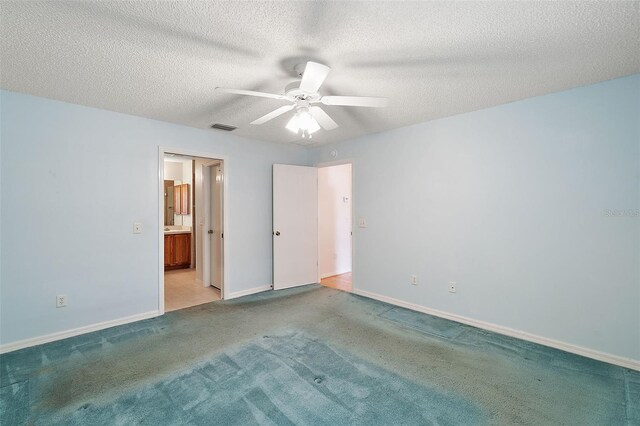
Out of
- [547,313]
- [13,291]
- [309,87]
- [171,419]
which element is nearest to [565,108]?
[547,313]


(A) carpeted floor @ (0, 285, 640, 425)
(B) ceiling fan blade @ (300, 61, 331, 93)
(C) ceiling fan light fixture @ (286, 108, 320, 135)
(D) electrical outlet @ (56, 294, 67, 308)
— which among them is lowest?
(A) carpeted floor @ (0, 285, 640, 425)

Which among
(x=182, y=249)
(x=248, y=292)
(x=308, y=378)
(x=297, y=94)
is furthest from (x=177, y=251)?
(x=297, y=94)

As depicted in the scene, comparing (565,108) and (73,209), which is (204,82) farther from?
(565,108)

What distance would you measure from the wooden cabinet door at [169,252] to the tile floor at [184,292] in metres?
0.36

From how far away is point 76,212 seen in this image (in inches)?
121

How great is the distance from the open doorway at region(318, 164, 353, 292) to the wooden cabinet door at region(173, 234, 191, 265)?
3.02 meters

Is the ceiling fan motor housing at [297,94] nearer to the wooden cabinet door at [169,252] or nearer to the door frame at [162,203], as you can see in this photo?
the door frame at [162,203]

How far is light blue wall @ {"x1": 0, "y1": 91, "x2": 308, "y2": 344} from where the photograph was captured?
275 cm

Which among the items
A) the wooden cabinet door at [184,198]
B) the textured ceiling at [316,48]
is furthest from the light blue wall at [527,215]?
the wooden cabinet door at [184,198]

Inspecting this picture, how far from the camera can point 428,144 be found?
144 inches

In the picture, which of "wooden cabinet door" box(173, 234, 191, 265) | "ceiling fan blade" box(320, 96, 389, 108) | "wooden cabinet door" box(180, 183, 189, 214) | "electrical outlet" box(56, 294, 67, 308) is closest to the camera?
"ceiling fan blade" box(320, 96, 389, 108)

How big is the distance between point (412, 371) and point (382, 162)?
2666mm

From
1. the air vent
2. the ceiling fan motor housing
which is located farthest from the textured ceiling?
the air vent

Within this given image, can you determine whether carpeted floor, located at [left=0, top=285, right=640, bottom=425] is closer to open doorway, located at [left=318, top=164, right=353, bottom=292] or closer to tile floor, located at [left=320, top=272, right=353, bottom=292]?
tile floor, located at [left=320, top=272, right=353, bottom=292]
